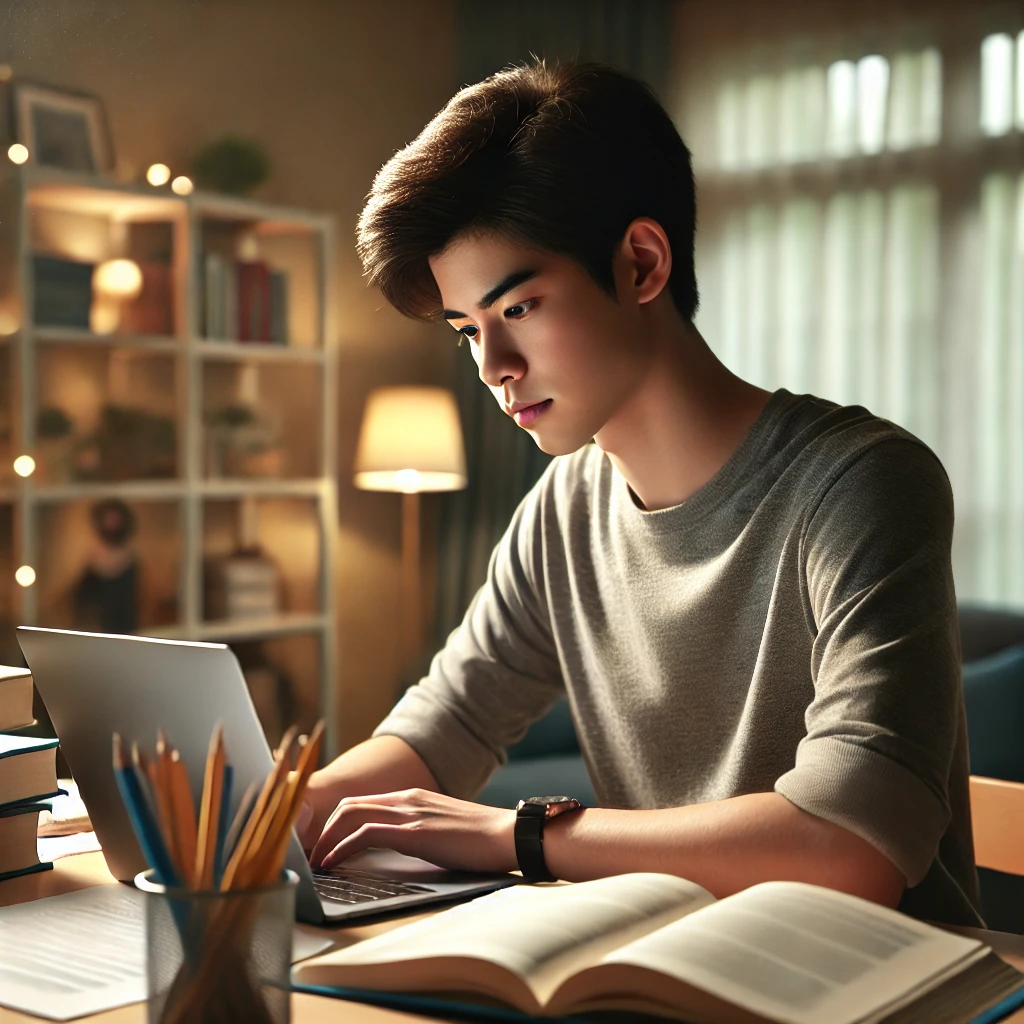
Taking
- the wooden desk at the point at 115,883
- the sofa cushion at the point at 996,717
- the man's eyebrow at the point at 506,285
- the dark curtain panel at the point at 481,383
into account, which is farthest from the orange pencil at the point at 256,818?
the dark curtain panel at the point at 481,383

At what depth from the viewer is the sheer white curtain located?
369 centimetres

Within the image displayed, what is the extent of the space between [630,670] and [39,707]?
2349 millimetres

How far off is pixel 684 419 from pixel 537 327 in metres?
0.21

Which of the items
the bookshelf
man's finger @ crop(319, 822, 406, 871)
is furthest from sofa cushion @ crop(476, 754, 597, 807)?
man's finger @ crop(319, 822, 406, 871)

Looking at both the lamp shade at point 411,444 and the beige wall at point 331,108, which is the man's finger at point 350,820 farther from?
the lamp shade at point 411,444

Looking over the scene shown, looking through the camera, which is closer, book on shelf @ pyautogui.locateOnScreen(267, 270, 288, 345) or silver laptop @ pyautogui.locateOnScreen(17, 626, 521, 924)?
silver laptop @ pyautogui.locateOnScreen(17, 626, 521, 924)

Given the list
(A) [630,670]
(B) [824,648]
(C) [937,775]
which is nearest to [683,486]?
(A) [630,670]

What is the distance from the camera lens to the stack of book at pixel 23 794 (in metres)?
0.97

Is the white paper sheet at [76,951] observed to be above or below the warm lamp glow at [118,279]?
below

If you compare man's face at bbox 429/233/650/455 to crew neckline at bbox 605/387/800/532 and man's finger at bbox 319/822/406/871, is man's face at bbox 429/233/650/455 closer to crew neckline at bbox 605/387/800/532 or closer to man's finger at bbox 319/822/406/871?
crew neckline at bbox 605/387/800/532

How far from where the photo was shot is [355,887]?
932mm

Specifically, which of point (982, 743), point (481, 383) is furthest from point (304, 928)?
point (481, 383)

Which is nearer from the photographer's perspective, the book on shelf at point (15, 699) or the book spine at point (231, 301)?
the book on shelf at point (15, 699)

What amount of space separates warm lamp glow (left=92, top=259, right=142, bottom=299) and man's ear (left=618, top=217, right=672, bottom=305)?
2522 mm
